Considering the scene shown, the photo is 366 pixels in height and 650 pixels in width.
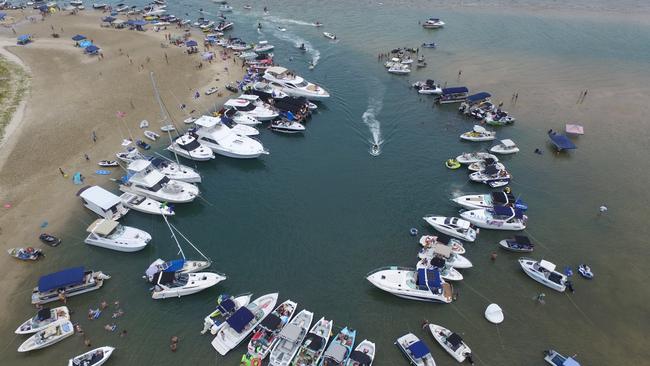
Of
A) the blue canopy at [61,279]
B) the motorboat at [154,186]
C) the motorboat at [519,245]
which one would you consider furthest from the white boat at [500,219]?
the blue canopy at [61,279]

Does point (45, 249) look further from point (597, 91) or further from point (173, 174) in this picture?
point (597, 91)

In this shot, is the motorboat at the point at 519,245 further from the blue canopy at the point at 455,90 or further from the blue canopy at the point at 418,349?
the blue canopy at the point at 455,90

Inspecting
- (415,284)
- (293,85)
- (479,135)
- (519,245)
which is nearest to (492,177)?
(479,135)

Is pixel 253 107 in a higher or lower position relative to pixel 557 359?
higher

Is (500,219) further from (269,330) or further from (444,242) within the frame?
(269,330)

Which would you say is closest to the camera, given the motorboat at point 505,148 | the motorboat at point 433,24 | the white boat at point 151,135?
the motorboat at point 505,148
